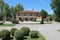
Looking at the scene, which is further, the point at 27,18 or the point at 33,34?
the point at 27,18

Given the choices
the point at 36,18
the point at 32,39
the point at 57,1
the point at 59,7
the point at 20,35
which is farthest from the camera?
the point at 36,18

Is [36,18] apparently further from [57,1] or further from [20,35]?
[20,35]

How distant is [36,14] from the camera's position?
4040 inches

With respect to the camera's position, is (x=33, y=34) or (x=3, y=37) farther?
(x=33, y=34)

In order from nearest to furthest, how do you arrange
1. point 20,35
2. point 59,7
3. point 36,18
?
point 20,35 → point 59,7 → point 36,18

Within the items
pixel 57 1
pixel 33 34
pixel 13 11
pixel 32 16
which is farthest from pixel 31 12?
pixel 33 34

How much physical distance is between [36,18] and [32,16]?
3951 millimetres

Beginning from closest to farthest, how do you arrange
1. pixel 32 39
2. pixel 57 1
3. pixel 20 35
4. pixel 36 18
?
pixel 20 35
pixel 32 39
pixel 57 1
pixel 36 18

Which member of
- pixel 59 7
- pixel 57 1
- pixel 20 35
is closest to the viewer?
pixel 20 35

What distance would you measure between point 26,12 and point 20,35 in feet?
292

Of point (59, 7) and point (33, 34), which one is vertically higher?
point (59, 7)

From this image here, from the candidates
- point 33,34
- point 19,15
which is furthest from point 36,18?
point 33,34

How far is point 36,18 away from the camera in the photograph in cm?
10056

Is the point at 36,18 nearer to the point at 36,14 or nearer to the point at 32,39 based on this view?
the point at 36,14
